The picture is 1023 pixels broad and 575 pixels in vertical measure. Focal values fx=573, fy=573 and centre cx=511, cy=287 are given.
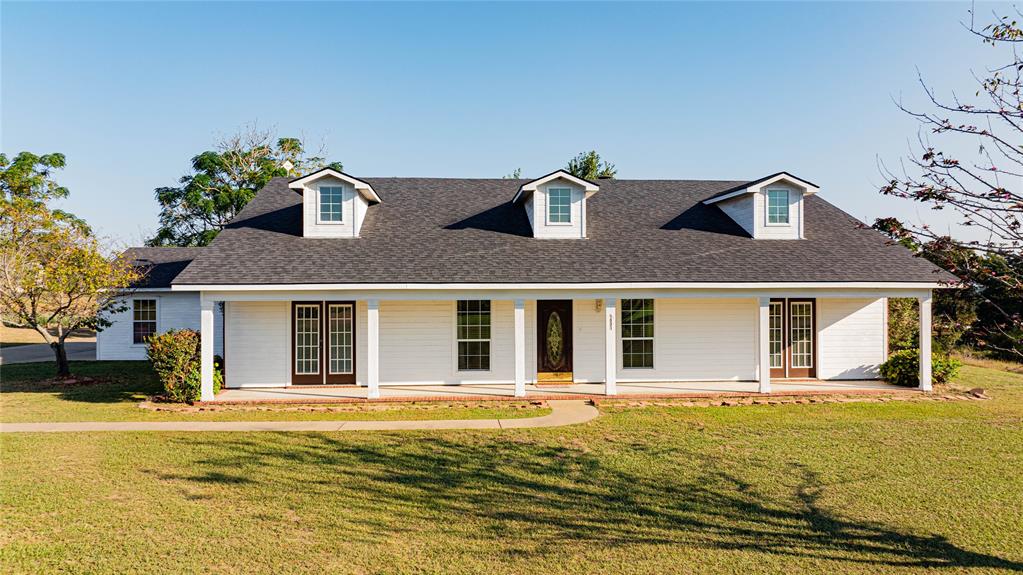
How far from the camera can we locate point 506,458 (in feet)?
30.3

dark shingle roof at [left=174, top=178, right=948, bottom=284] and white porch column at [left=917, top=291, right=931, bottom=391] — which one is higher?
dark shingle roof at [left=174, top=178, right=948, bottom=284]

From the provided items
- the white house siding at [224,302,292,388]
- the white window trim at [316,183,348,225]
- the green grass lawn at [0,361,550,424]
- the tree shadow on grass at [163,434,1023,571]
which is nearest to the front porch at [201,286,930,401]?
the white house siding at [224,302,292,388]

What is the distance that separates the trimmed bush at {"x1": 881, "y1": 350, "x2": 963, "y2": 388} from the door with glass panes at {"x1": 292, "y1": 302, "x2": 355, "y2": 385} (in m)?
15.0

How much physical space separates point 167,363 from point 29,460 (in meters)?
4.73

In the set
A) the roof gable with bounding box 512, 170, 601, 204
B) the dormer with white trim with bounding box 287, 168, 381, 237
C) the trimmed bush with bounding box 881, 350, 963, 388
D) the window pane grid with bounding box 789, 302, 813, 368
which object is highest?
the roof gable with bounding box 512, 170, 601, 204

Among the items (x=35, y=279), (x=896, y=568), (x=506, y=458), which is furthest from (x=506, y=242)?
(x=35, y=279)

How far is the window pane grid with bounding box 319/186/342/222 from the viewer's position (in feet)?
52.7

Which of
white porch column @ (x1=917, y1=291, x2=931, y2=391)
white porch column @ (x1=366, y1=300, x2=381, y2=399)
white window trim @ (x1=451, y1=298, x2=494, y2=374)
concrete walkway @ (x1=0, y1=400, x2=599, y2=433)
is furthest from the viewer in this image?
white window trim @ (x1=451, y1=298, x2=494, y2=374)

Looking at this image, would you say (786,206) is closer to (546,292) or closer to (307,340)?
(546,292)

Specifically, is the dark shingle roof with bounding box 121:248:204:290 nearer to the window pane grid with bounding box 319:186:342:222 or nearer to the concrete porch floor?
the window pane grid with bounding box 319:186:342:222

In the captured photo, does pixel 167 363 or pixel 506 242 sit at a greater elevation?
pixel 506 242

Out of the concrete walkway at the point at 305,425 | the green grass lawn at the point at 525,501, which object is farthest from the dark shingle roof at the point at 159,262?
the green grass lawn at the point at 525,501

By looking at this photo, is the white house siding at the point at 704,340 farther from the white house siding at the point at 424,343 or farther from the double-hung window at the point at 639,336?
the white house siding at the point at 424,343

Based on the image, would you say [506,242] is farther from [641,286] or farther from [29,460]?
[29,460]
